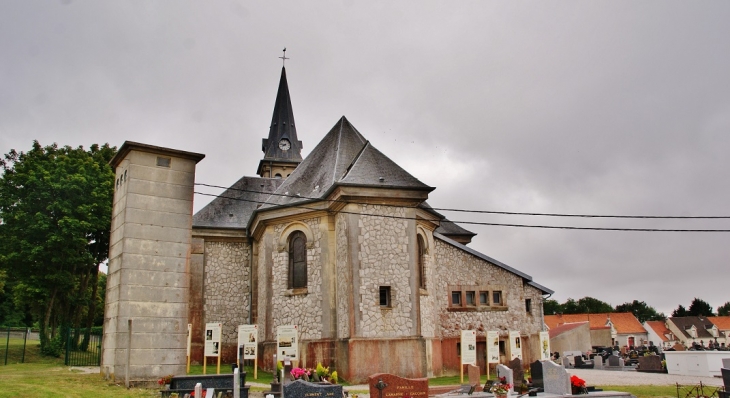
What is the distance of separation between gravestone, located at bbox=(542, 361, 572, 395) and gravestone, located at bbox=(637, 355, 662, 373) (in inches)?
562

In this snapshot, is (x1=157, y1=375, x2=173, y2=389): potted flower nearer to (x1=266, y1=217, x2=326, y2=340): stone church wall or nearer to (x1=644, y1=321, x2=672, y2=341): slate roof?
(x1=266, y1=217, x2=326, y2=340): stone church wall

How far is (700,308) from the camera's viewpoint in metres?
97.4

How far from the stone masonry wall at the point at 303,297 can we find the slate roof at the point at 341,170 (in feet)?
4.86

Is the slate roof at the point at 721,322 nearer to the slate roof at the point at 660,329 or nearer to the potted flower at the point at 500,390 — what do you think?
the slate roof at the point at 660,329

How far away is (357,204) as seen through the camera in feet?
69.4

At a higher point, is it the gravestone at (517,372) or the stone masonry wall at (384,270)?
the stone masonry wall at (384,270)

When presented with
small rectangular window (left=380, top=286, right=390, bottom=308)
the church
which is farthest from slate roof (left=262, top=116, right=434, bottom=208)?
small rectangular window (left=380, top=286, right=390, bottom=308)

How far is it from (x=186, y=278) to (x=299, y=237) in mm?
6381

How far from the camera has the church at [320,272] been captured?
56.4 feet

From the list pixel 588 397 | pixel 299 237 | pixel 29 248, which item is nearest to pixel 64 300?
pixel 29 248

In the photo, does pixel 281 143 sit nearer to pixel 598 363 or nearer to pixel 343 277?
pixel 598 363

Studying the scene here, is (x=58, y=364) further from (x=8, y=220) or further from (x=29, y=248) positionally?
(x=8, y=220)

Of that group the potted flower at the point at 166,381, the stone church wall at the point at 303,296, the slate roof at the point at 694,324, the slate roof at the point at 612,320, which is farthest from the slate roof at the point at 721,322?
the potted flower at the point at 166,381

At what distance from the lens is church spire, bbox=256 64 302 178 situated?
1839 inches
